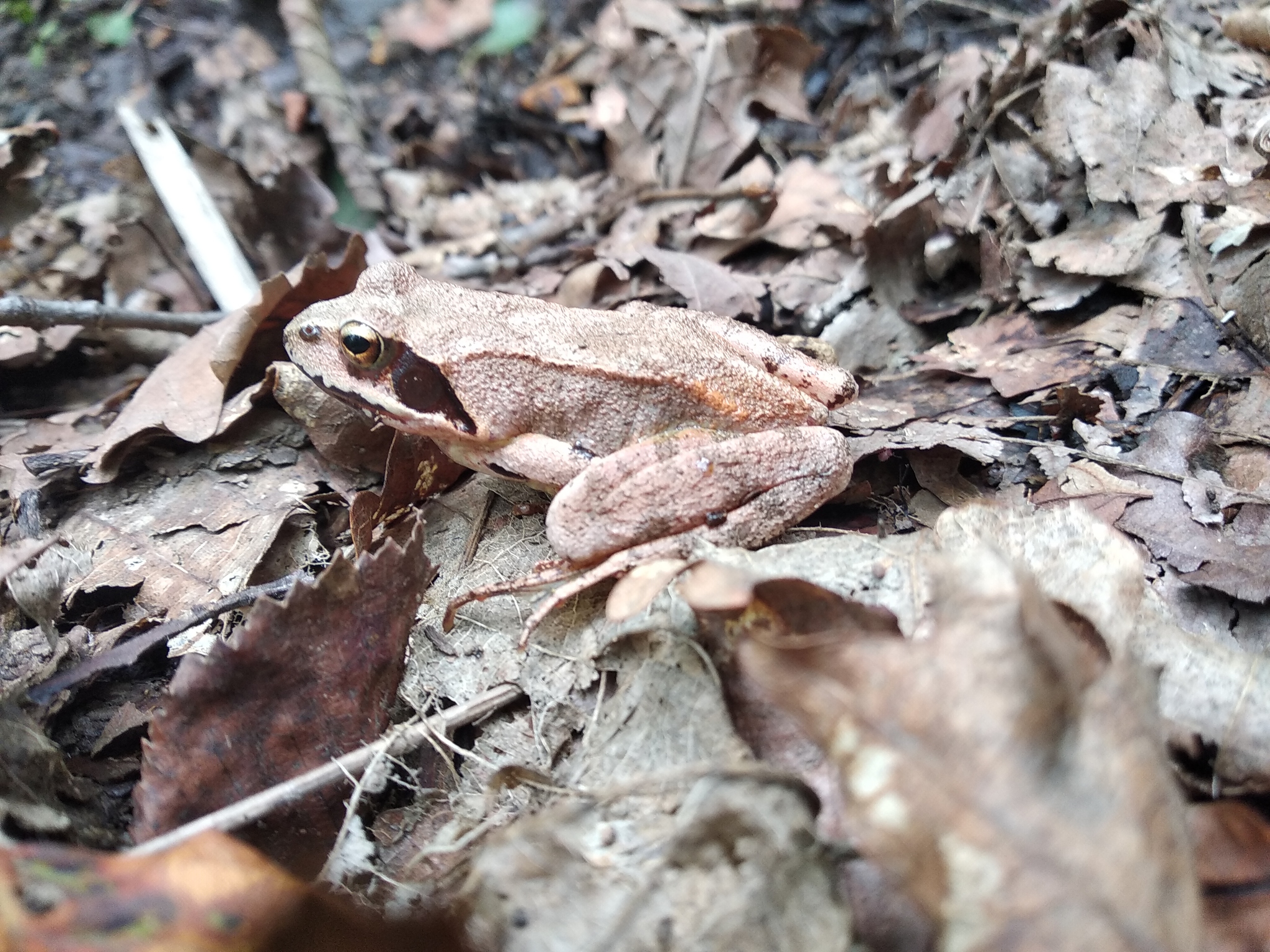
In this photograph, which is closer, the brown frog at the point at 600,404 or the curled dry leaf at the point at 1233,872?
the curled dry leaf at the point at 1233,872

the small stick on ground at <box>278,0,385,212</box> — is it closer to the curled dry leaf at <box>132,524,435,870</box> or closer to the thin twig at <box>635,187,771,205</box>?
the thin twig at <box>635,187,771,205</box>

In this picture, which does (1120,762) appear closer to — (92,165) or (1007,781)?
(1007,781)

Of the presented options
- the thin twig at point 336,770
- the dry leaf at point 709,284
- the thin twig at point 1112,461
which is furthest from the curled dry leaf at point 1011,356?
the thin twig at point 336,770

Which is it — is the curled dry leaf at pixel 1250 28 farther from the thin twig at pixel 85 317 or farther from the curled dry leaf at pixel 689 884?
the thin twig at pixel 85 317

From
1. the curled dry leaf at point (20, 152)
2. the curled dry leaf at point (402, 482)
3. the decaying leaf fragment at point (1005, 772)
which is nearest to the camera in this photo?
the decaying leaf fragment at point (1005, 772)

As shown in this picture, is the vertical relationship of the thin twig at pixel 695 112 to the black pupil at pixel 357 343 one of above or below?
below

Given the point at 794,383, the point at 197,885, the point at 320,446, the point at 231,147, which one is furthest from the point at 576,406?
the point at 231,147

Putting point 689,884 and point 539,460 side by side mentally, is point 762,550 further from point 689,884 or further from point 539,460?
point 689,884
